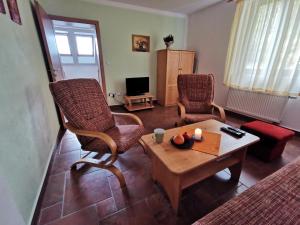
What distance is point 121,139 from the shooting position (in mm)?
1501

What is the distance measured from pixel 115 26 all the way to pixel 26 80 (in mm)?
2583

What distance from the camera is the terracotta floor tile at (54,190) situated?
1299 millimetres

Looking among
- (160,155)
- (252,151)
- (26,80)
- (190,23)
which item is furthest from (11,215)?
(190,23)

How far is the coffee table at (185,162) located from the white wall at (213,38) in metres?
2.35

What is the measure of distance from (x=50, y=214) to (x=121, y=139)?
2.69ft

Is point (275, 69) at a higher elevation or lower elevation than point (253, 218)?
higher

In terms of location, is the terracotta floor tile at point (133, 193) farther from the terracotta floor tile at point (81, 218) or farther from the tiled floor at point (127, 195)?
the terracotta floor tile at point (81, 218)

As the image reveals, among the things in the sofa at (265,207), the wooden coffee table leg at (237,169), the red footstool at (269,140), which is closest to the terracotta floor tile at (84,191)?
the sofa at (265,207)

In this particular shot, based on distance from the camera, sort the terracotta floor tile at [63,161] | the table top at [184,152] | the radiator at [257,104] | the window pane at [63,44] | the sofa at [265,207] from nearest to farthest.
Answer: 1. the sofa at [265,207]
2. the table top at [184,152]
3. the terracotta floor tile at [63,161]
4. the radiator at [257,104]
5. the window pane at [63,44]

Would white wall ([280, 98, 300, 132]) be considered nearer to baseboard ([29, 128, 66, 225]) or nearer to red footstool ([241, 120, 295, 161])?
red footstool ([241, 120, 295, 161])

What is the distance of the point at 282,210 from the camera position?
0.66 meters

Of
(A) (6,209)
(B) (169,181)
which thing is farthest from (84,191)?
(B) (169,181)

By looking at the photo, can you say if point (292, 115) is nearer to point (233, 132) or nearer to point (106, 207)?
point (233, 132)

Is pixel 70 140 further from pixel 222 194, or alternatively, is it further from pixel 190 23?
→ pixel 190 23
